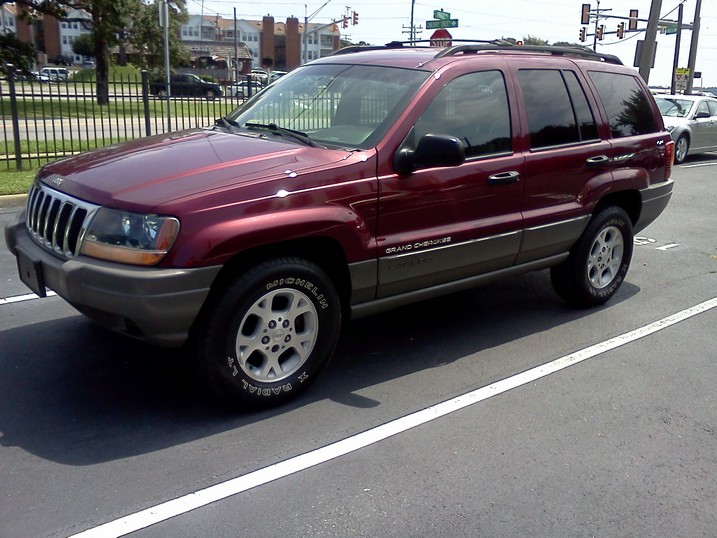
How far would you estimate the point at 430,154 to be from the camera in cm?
433

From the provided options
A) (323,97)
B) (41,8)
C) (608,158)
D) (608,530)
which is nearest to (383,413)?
(608,530)

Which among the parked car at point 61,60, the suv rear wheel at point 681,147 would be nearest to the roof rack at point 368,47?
the suv rear wheel at point 681,147

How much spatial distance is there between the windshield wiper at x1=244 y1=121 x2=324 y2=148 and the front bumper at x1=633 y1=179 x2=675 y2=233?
123 inches

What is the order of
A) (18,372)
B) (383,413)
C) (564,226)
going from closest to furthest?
(383,413) < (18,372) < (564,226)

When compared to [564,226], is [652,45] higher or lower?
higher

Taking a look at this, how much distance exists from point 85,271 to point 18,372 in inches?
51.4

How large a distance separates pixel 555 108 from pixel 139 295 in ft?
11.2

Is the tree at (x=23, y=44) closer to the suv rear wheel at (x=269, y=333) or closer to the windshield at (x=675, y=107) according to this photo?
the windshield at (x=675, y=107)

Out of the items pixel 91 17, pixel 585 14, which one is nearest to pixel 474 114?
pixel 91 17

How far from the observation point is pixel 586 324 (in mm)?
5875

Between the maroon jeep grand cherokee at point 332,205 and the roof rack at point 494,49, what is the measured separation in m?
0.03

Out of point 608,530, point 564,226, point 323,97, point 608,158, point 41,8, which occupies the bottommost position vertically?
point 608,530

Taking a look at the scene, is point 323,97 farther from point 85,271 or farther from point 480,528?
point 480,528

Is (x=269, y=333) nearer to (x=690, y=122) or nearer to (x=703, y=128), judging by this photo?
(x=690, y=122)
